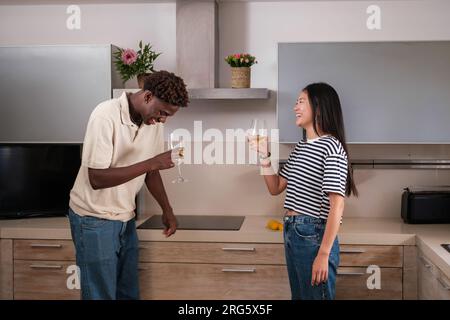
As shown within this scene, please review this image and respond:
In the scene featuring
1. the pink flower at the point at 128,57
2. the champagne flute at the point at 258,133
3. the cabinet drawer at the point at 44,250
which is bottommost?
the cabinet drawer at the point at 44,250

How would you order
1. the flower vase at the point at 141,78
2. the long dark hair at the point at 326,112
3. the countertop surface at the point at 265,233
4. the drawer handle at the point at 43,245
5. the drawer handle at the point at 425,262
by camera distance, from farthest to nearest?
the flower vase at the point at 141,78 → the drawer handle at the point at 43,245 → the countertop surface at the point at 265,233 → the drawer handle at the point at 425,262 → the long dark hair at the point at 326,112

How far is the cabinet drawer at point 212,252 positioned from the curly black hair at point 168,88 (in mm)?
968

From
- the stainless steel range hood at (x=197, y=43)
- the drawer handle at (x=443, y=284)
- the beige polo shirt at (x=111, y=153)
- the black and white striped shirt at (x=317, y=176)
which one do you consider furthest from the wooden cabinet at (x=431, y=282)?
the stainless steel range hood at (x=197, y=43)

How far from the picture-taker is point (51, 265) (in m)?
3.06

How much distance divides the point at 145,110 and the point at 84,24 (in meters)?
1.53

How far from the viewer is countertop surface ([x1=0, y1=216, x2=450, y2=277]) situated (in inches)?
114

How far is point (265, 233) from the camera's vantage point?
2967mm

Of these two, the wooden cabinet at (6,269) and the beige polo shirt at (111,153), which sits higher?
the beige polo shirt at (111,153)

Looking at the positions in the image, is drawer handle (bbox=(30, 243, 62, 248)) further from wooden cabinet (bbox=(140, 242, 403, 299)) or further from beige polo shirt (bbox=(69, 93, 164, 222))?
beige polo shirt (bbox=(69, 93, 164, 222))

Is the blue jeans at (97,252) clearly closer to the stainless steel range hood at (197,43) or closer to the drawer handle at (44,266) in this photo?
the drawer handle at (44,266)

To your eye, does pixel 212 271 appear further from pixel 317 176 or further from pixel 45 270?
pixel 317 176

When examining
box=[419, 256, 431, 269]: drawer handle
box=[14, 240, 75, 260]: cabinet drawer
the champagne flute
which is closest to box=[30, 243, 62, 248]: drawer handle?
box=[14, 240, 75, 260]: cabinet drawer

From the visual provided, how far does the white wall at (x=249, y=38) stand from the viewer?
3430 mm
